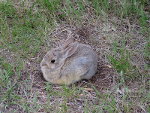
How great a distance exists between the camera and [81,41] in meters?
5.59

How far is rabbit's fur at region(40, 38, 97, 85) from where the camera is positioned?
4.78 metres

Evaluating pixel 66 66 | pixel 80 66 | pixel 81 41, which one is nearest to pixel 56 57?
pixel 66 66

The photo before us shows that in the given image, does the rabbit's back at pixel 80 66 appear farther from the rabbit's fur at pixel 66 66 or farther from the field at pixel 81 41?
the field at pixel 81 41

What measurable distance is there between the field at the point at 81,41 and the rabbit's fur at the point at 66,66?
0.11 m

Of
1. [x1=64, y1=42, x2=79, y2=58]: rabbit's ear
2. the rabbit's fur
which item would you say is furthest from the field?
[x1=64, y1=42, x2=79, y2=58]: rabbit's ear

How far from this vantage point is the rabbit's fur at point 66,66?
4.78m

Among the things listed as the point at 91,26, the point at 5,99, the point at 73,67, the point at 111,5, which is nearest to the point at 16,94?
the point at 5,99

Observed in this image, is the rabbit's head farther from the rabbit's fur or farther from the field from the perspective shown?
the field

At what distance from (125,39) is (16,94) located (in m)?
1.87

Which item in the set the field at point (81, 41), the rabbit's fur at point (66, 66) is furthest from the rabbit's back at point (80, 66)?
the field at point (81, 41)

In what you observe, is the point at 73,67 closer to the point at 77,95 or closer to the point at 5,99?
the point at 77,95

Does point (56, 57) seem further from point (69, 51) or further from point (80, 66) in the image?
point (80, 66)

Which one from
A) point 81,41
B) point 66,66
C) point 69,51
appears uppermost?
point 69,51

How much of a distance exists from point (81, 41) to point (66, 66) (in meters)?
0.88
